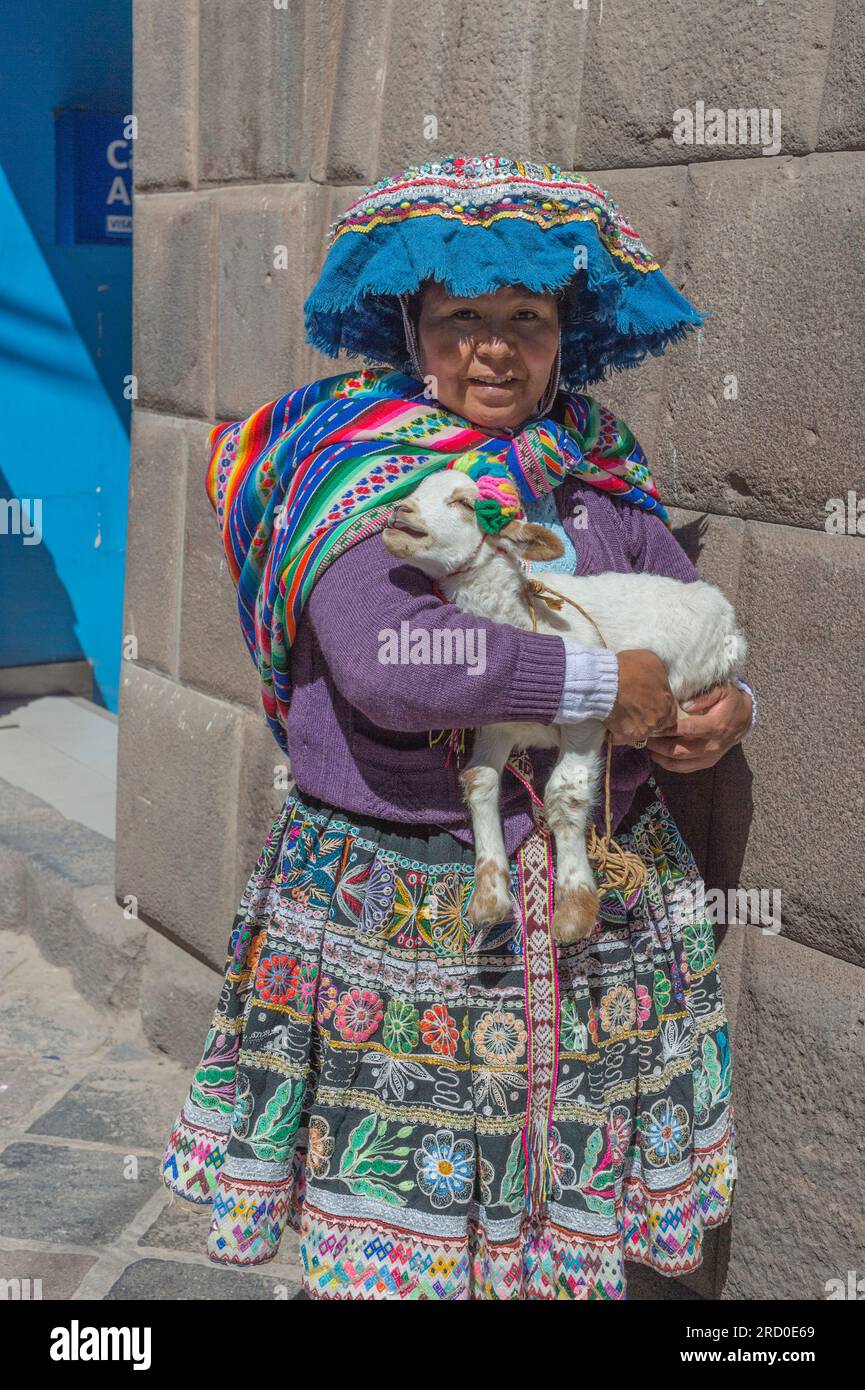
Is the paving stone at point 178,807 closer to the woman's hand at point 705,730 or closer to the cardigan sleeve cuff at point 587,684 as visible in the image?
the woman's hand at point 705,730

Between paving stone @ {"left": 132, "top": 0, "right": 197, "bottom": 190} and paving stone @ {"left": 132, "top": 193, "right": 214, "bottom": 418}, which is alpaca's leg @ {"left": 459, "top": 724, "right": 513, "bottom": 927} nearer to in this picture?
paving stone @ {"left": 132, "top": 193, "right": 214, "bottom": 418}

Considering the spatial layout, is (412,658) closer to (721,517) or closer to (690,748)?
(690,748)

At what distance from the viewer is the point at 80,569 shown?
21.4ft

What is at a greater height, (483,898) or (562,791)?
(562,791)

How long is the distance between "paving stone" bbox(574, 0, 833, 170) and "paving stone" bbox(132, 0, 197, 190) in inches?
52.5

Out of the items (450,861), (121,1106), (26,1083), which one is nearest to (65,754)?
(26,1083)

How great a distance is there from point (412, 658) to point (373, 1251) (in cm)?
97

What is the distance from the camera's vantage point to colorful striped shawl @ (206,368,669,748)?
2115 millimetres

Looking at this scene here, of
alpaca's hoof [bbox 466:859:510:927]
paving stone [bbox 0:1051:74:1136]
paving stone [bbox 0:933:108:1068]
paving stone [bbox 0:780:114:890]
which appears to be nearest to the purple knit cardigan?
alpaca's hoof [bbox 466:859:510:927]

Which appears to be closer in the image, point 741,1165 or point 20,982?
point 741,1165

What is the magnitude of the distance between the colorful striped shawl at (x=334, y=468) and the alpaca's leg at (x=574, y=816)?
0.41 m

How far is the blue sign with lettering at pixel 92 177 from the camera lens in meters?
5.95

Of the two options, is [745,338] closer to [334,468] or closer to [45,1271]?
[334,468]
